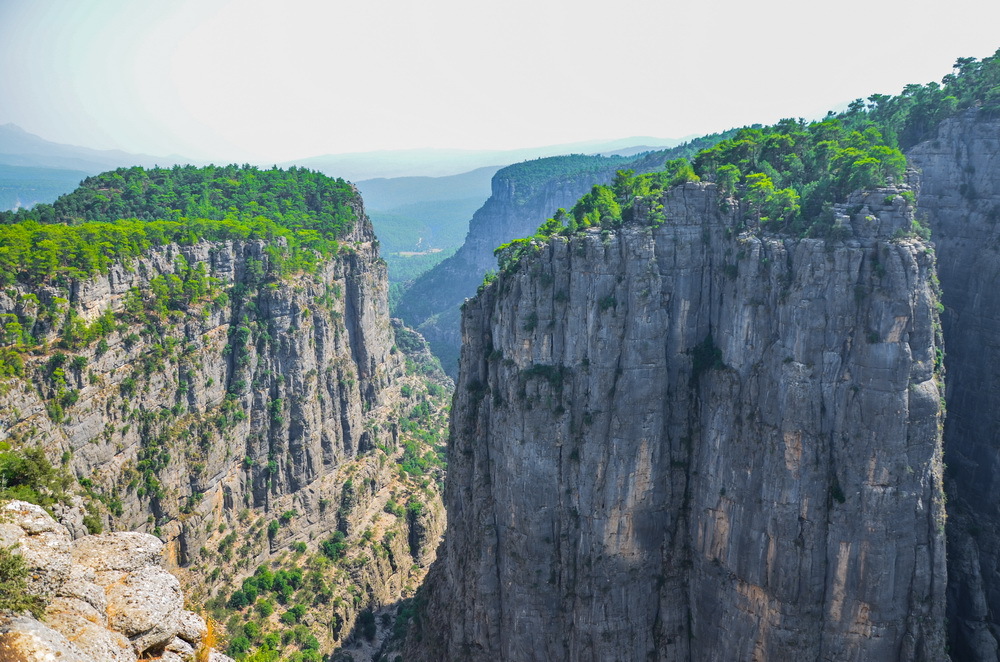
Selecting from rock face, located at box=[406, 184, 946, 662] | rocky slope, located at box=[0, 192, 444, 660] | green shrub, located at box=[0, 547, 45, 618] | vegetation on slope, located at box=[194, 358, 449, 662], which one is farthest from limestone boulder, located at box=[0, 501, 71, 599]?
vegetation on slope, located at box=[194, 358, 449, 662]

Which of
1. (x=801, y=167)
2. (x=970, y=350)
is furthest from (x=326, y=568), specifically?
(x=970, y=350)

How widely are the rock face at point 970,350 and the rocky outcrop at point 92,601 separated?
52229mm

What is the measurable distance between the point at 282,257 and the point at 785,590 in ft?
222

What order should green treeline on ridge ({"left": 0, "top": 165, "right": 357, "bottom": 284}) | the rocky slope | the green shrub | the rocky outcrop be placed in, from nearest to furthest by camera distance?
the rocky outcrop → the green shrub → the rocky slope → green treeline on ridge ({"left": 0, "top": 165, "right": 357, "bottom": 284})

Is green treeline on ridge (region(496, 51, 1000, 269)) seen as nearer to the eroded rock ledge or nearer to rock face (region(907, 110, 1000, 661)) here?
rock face (region(907, 110, 1000, 661))

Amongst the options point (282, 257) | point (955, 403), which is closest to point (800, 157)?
point (955, 403)

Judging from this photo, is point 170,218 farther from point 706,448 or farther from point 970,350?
point 970,350

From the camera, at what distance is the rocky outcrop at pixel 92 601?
14953mm

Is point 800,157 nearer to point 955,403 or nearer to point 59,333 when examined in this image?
point 955,403

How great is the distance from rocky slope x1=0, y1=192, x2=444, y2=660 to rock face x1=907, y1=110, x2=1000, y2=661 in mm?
61508

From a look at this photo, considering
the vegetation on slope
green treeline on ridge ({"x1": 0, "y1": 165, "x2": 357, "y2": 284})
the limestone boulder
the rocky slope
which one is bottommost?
the vegetation on slope

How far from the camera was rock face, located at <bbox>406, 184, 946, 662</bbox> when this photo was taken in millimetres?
41312

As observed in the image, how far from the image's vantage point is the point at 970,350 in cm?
5309

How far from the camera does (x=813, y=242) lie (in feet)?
139
